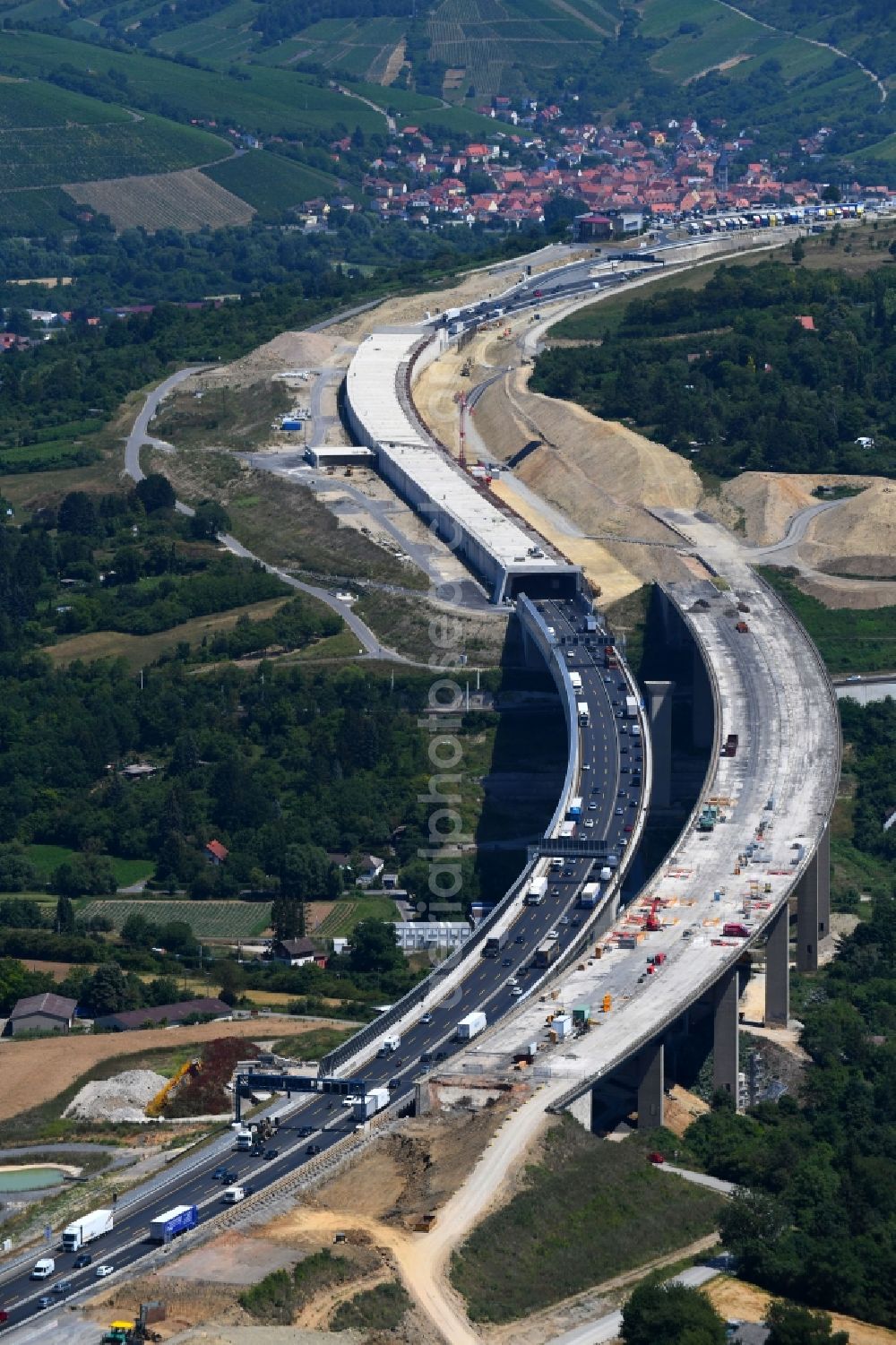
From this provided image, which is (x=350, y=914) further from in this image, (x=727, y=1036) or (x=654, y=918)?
(x=727, y=1036)

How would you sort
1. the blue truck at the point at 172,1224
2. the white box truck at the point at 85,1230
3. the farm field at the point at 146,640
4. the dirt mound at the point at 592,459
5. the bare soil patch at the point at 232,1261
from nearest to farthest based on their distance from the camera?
the bare soil patch at the point at 232,1261
the blue truck at the point at 172,1224
the white box truck at the point at 85,1230
the farm field at the point at 146,640
the dirt mound at the point at 592,459

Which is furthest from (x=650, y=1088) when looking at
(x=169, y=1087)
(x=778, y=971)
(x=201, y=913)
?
(x=201, y=913)

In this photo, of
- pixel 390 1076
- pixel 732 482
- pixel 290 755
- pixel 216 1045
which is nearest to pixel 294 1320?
pixel 390 1076

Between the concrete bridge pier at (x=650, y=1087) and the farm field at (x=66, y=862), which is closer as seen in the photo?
the concrete bridge pier at (x=650, y=1087)

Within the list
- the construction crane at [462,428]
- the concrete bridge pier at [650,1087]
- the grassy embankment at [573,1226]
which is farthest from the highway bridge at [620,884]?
the construction crane at [462,428]

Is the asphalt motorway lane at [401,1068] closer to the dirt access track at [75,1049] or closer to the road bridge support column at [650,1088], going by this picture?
the road bridge support column at [650,1088]

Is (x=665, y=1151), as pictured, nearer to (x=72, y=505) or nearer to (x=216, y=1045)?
(x=216, y=1045)
